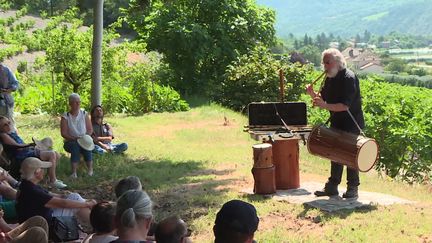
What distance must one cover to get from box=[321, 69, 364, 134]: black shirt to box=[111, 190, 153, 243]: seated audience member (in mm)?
3706

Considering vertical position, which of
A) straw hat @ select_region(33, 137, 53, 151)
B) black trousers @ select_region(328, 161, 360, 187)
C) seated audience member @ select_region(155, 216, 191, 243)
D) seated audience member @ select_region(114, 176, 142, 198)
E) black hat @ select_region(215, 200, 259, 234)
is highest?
black hat @ select_region(215, 200, 259, 234)

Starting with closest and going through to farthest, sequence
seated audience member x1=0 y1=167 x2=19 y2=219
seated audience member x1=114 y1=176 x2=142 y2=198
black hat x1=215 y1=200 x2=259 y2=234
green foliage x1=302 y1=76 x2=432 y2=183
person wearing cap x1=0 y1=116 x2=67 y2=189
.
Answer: black hat x1=215 y1=200 x2=259 y2=234 < seated audience member x1=114 y1=176 x2=142 y2=198 < seated audience member x1=0 y1=167 x2=19 y2=219 < person wearing cap x1=0 y1=116 x2=67 y2=189 < green foliage x1=302 y1=76 x2=432 y2=183

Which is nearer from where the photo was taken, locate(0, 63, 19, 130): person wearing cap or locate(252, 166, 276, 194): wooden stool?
locate(252, 166, 276, 194): wooden stool

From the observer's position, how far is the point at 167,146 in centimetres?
1191

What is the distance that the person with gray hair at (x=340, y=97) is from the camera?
6891mm

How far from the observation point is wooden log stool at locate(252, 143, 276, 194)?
7.45 metres

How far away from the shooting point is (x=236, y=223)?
10.5 ft

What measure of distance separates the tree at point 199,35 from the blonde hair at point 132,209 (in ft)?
56.9

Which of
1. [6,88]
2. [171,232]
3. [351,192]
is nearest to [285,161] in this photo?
[351,192]

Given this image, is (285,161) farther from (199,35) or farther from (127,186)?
(199,35)

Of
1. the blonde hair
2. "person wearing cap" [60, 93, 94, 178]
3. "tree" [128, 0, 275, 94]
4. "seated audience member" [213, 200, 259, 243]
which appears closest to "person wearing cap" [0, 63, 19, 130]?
"person wearing cap" [60, 93, 94, 178]

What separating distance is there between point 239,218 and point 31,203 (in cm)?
265

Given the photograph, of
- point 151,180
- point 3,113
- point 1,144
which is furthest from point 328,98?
point 3,113

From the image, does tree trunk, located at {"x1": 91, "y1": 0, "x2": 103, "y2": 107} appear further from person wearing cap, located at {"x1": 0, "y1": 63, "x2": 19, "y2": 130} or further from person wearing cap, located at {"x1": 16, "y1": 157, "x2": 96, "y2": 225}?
person wearing cap, located at {"x1": 16, "y1": 157, "x2": 96, "y2": 225}
